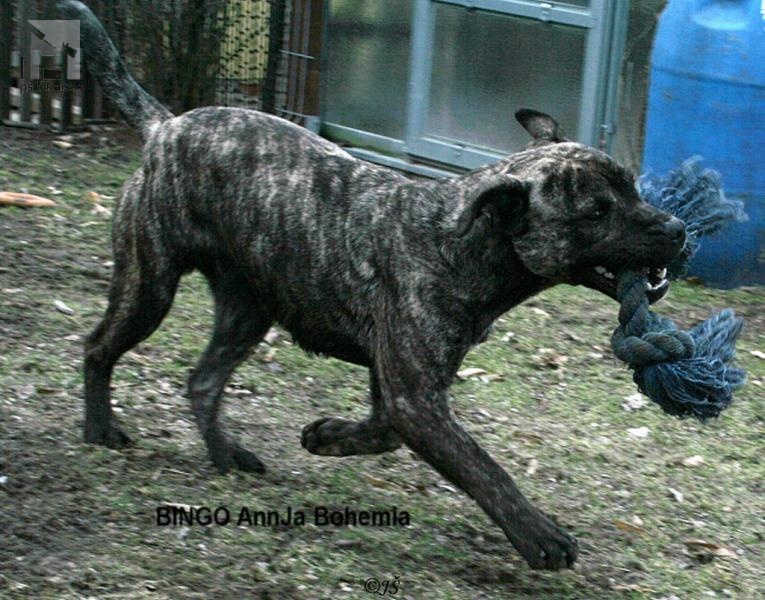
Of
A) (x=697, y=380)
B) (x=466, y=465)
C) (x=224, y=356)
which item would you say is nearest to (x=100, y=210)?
(x=224, y=356)

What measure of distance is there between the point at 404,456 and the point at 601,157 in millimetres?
2015

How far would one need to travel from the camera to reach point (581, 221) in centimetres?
492

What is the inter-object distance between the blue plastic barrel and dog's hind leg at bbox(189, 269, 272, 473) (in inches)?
164

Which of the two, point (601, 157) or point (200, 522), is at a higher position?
point (601, 157)

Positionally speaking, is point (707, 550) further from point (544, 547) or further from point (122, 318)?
point (122, 318)

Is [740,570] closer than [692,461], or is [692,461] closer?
[740,570]

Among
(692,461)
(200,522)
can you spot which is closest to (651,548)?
(692,461)

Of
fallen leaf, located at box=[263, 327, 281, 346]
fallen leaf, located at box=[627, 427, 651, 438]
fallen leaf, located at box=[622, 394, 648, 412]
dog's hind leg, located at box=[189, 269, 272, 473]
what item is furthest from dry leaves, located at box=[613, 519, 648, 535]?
fallen leaf, located at box=[263, 327, 281, 346]

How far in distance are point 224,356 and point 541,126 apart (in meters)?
1.73

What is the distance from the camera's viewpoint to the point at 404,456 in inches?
250

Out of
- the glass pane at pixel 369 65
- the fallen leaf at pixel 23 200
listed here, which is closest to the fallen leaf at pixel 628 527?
the fallen leaf at pixel 23 200

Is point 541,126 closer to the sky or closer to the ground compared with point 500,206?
closer to the sky

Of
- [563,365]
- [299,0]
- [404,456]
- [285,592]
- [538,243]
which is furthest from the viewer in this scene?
[299,0]

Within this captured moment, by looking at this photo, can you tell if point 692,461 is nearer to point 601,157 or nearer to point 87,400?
point 601,157
